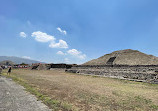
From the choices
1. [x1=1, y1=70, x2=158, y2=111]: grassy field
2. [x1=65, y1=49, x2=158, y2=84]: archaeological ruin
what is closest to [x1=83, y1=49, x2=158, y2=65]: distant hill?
[x1=65, y1=49, x2=158, y2=84]: archaeological ruin

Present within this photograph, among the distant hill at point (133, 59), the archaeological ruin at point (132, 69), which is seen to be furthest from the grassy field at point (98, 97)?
the distant hill at point (133, 59)

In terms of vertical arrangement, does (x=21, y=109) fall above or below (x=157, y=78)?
below

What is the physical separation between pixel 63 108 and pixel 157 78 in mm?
14756

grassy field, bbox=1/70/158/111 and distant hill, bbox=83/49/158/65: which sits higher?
distant hill, bbox=83/49/158/65

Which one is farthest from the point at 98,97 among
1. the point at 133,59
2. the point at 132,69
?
the point at 133,59

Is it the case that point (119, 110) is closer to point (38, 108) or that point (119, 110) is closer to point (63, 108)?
point (63, 108)

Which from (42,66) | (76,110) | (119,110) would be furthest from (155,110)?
(42,66)

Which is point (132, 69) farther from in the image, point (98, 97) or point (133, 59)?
point (98, 97)

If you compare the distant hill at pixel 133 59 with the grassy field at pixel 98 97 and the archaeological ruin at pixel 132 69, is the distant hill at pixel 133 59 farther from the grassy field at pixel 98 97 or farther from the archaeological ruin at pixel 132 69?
the grassy field at pixel 98 97

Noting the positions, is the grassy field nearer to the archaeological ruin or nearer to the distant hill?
the archaeological ruin

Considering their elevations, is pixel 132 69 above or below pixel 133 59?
below

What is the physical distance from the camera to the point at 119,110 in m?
4.98

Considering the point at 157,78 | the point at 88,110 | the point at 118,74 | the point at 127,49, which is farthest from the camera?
the point at 127,49

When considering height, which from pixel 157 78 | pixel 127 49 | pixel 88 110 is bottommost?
pixel 88 110
